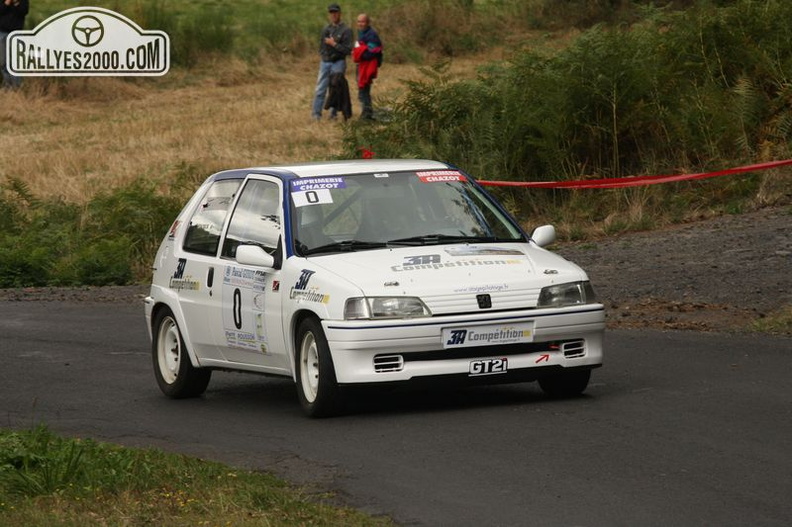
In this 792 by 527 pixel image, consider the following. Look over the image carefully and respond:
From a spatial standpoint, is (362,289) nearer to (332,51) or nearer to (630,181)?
(630,181)

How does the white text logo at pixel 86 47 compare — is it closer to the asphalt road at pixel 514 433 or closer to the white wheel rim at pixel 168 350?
the asphalt road at pixel 514 433

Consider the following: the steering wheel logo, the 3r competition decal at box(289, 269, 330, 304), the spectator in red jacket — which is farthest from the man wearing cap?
the 3r competition decal at box(289, 269, 330, 304)

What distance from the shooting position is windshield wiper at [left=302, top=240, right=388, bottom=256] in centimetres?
1059

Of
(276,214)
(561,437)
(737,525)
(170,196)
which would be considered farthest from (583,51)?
(737,525)

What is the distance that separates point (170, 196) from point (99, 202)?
1090 millimetres

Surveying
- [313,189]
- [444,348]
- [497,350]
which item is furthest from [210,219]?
[497,350]

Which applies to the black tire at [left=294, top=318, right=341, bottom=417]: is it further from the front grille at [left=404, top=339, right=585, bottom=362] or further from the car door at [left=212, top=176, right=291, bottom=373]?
the front grille at [left=404, top=339, right=585, bottom=362]

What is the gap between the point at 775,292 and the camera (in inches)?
580

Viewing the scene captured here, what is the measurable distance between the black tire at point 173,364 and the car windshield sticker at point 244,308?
716 millimetres

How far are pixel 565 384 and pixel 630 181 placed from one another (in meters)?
9.18

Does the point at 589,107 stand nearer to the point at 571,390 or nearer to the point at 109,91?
the point at 571,390

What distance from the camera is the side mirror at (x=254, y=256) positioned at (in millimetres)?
10523

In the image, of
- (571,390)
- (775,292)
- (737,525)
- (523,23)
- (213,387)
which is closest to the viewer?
(737,525)

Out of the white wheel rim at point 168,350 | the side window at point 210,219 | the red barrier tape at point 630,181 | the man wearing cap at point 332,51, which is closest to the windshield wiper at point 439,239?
the side window at point 210,219
